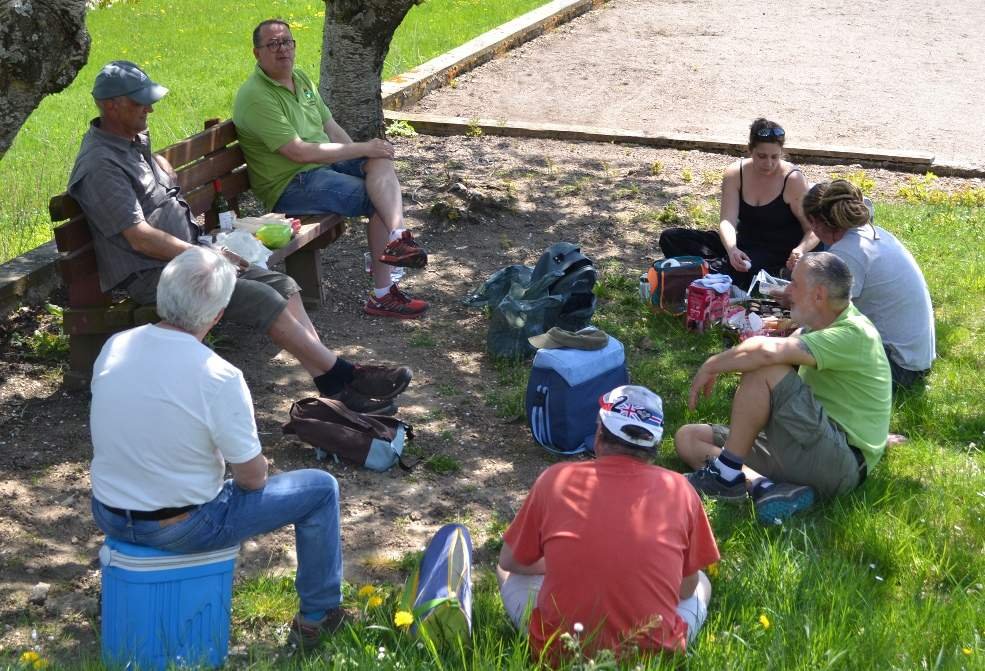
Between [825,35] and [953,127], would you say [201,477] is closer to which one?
[953,127]

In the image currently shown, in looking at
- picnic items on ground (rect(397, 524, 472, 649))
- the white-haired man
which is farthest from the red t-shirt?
the white-haired man

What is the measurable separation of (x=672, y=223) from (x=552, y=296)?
244cm

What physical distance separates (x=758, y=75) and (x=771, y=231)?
6.50m

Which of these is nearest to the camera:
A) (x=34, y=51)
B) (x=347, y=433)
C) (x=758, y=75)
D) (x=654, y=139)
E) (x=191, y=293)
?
(x=191, y=293)

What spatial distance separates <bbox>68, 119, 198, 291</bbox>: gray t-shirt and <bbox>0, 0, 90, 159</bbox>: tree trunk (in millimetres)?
641

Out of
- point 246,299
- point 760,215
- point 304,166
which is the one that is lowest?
point 760,215

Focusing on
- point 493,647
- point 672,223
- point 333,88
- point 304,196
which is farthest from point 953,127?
point 493,647

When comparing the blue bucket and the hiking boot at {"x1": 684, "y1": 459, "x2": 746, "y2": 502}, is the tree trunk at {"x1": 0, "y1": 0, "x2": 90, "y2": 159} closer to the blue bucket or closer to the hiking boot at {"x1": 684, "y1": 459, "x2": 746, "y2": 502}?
the blue bucket

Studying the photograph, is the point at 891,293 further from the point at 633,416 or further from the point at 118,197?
the point at 118,197

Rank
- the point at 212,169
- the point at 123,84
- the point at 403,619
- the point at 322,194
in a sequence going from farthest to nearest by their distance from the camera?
1. the point at 322,194
2. the point at 212,169
3. the point at 123,84
4. the point at 403,619

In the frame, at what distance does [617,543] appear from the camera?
11.2ft

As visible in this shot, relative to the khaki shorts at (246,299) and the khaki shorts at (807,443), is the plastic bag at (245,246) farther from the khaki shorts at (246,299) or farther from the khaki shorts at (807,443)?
the khaki shorts at (807,443)

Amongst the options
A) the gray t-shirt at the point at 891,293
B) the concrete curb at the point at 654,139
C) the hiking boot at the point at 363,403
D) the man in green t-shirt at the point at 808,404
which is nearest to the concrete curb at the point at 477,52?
the concrete curb at the point at 654,139

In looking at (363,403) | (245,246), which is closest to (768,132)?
(363,403)
